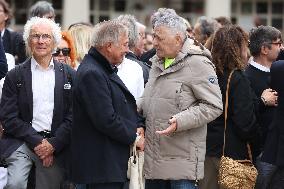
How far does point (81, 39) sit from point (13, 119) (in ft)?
5.84

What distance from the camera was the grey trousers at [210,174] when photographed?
7.34 metres

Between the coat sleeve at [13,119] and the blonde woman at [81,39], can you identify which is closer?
the coat sleeve at [13,119]

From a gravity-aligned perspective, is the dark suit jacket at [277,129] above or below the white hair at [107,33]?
below

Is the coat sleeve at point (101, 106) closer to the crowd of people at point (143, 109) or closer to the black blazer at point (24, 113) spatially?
the crowd of people at point (143, 109)

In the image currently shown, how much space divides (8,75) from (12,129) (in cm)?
50

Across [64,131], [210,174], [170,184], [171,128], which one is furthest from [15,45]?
[171,128]

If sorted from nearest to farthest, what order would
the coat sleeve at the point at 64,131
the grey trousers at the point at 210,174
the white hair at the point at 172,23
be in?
1. the white hair at the point at 172,23
2. the coat sleeve at the point at 64,131
3. the grey trousers at the point at 210,174

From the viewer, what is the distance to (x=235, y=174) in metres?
7.13

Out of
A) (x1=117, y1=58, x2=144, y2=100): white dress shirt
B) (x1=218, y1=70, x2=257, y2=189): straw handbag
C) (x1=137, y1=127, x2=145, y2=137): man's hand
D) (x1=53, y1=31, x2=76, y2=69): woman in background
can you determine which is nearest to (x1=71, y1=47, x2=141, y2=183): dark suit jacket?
(x1=137, y1=127, x2=145, y2=137): man's hand

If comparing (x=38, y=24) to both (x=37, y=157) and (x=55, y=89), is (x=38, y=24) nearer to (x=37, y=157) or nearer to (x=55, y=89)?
(x=55, y=89)

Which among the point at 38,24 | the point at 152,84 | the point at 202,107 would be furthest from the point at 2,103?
the point at 202,107

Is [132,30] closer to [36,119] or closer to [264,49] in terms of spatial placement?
[264,49]

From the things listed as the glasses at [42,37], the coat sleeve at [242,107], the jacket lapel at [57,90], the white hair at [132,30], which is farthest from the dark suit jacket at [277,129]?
the glasses at [42,37]

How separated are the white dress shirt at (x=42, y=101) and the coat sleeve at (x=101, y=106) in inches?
33.5
